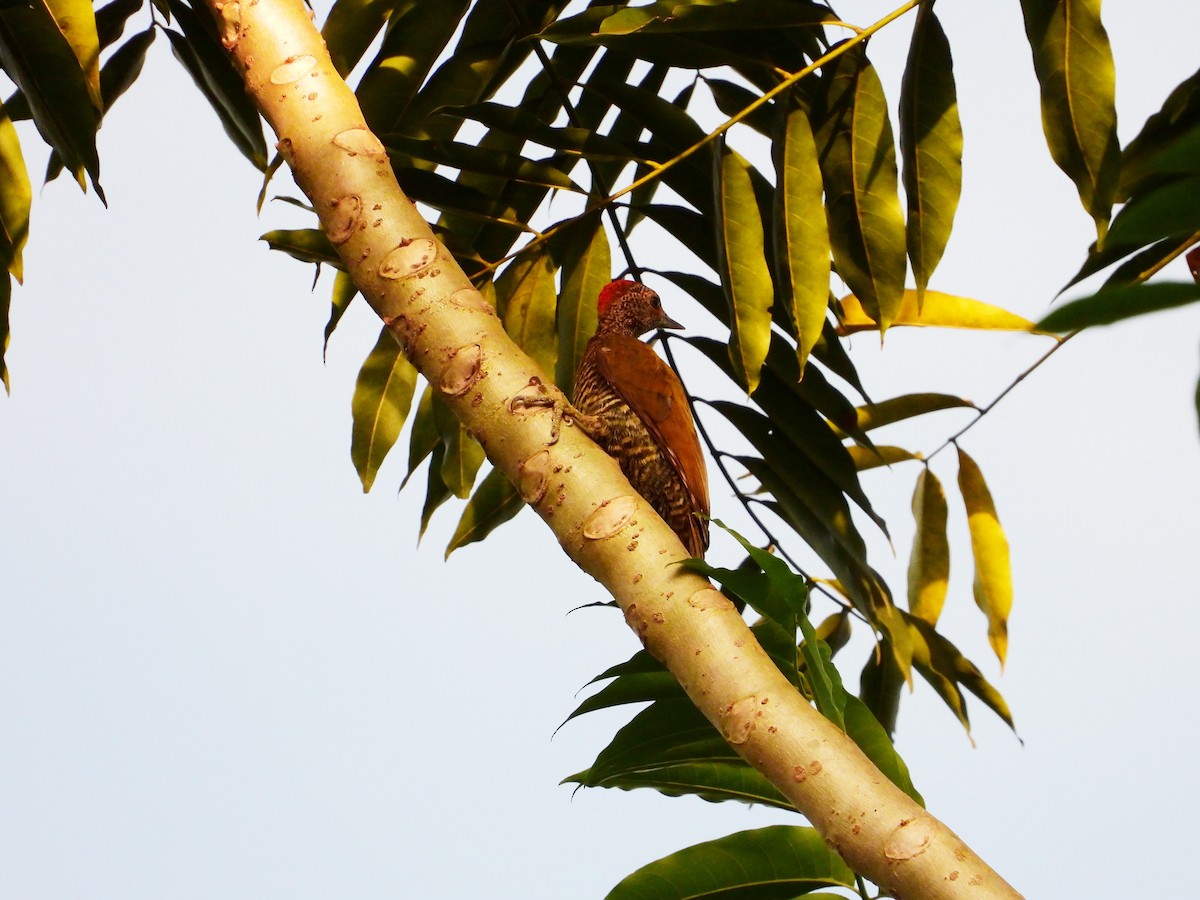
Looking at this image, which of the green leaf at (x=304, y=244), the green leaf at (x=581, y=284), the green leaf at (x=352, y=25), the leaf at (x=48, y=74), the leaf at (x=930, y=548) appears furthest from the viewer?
the leaf at (x=930, y=548)

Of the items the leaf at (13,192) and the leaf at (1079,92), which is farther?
the leaf at (13,192)

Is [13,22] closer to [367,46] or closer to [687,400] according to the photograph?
[367,46]

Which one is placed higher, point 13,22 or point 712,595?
point 13,22

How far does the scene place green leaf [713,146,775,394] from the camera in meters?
2.00

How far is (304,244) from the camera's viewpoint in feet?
7.13

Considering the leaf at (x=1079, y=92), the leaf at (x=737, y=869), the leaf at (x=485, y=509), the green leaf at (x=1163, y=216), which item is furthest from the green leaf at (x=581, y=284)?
the green leaf at (x=1163, y=216)

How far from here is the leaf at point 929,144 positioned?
2020 millimetres

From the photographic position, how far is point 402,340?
5.41 ft

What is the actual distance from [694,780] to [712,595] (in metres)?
0.45

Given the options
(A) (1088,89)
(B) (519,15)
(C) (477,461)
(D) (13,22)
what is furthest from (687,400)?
(D) (13,22)

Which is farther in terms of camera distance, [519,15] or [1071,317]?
[519,15]

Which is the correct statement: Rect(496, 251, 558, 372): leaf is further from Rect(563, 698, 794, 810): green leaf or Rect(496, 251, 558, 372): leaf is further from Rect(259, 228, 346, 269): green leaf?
Rect(563, 698, 794, 810): green leaf

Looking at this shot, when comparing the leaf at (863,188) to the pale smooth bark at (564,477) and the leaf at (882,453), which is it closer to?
the pale smooth bark at (564,477)

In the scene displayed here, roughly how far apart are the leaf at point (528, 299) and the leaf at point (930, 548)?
46.1 inches
